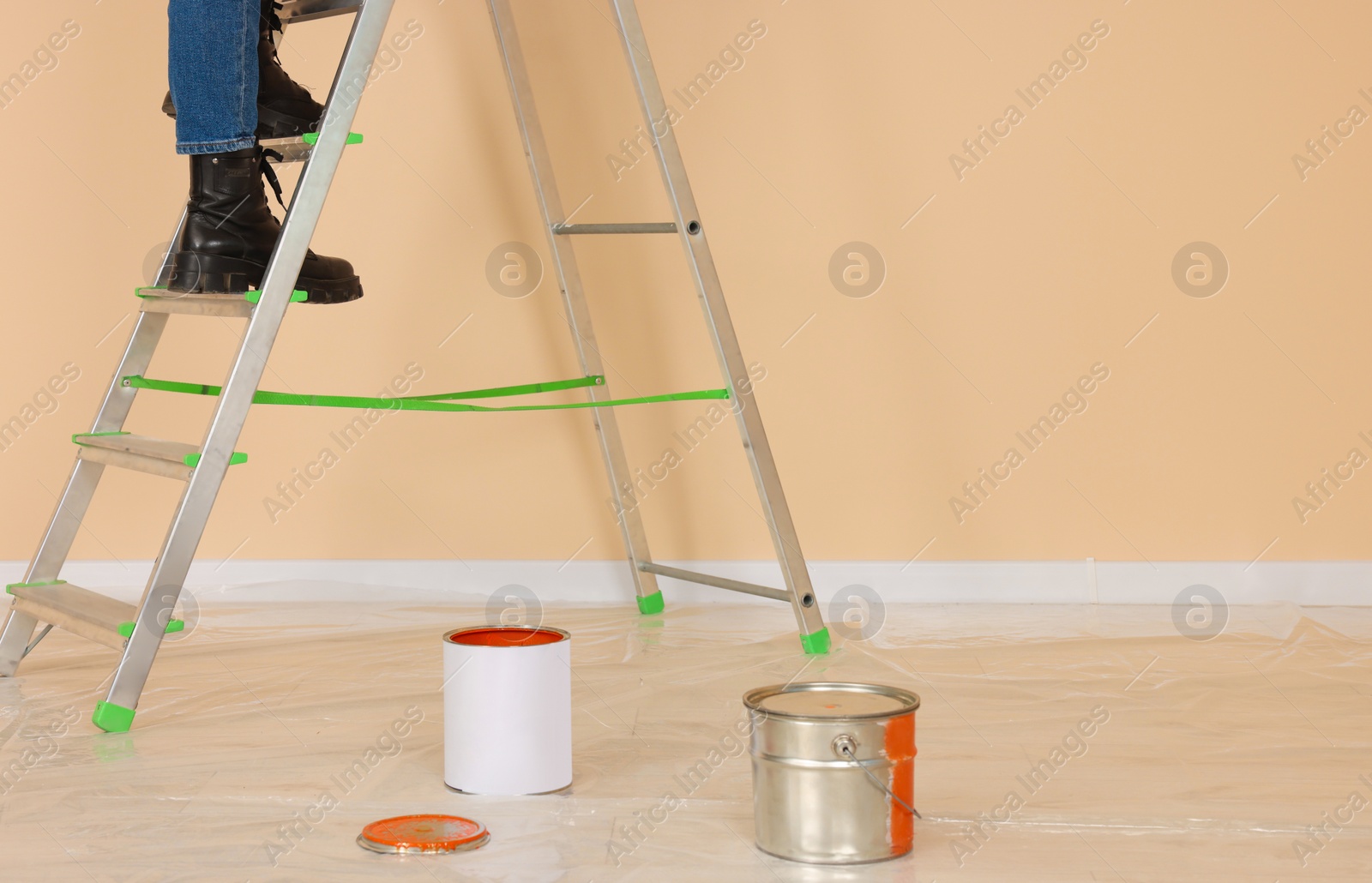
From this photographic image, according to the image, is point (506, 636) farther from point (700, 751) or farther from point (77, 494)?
point (77, 494)

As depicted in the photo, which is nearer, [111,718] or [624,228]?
[111,718]

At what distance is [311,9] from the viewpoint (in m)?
1.92

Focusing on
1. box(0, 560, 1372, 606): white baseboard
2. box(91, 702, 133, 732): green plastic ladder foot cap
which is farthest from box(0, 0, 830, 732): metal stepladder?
box(0, 560, 1372, 606): white baseboard

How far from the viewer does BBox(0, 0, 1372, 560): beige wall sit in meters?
2.48

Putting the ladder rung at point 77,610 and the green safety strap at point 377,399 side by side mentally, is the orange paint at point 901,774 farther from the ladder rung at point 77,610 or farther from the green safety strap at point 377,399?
the ladder rung at point 77,610

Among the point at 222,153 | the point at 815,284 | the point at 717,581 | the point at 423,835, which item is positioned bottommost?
the point at 423,835

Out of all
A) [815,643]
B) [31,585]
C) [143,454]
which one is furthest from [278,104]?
[815,643]

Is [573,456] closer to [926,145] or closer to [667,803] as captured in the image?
[926,145]

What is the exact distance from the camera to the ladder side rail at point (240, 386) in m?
1.62

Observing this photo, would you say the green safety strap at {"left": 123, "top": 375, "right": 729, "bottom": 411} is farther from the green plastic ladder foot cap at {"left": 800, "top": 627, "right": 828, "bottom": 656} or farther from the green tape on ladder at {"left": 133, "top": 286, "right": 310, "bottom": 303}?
the green plastic ladder foot cap at {"left": 800, "top": 627, "right": 828, "bottom": 656}

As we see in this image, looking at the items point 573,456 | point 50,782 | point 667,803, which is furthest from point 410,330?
point 667,803

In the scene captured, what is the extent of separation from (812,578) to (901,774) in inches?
54.7

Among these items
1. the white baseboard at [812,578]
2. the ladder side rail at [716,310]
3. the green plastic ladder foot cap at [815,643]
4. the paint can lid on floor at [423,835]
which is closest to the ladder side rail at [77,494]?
the white baseboard at [812,578]

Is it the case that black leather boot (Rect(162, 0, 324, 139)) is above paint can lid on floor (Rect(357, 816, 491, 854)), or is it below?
above
